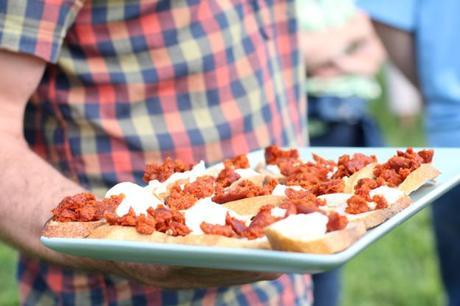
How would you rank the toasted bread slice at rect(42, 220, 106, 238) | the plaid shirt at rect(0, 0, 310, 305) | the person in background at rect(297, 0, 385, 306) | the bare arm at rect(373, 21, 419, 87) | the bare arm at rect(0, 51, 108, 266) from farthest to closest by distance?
1. the person in background at rect(297, 0, 385, 306)
2. the bare arm at rect(373, 21, 419, 87)
3. the plaid shirt at rect(0, 0, 310, 305)
4. the bare arm at rect(0, 51, 108, 266)
5. the toasted bread slice at rect(42, 220, 106, 238)

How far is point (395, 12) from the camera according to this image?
3.29 metres

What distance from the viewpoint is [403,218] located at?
1.53 meters

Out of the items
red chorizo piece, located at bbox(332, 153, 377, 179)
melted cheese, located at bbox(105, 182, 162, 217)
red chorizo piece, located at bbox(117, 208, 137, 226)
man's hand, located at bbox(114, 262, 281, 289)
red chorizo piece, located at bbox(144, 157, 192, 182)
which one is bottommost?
man's hand, located at bbox(114, 262, 281, 289)

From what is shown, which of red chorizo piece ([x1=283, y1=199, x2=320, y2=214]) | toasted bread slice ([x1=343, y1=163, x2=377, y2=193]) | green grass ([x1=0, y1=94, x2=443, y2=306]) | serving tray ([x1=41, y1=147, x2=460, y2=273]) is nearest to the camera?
serving tray ([x1=41, y1=147, x2=460, y2=273])

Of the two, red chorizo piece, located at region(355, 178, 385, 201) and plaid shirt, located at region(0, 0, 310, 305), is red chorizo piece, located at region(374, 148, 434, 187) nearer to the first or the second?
red chorizo piece, located at region(355, 178, 385, 201)

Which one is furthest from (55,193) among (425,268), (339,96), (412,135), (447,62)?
(412,135)

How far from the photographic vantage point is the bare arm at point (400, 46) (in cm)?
337

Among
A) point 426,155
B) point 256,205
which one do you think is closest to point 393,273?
point 426,155

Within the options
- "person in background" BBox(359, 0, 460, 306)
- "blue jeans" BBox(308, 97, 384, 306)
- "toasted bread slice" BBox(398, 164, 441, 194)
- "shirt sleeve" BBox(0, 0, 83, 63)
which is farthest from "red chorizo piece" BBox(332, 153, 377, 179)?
"blue jeans" BBox(308, 97, 384, 306)

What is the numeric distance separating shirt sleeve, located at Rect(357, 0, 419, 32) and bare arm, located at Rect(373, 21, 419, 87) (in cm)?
4

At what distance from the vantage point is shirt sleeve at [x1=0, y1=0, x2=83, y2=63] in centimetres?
198

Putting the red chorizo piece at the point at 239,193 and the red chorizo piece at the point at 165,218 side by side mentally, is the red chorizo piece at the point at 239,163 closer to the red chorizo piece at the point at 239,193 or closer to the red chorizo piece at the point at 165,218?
the red chorizo piece at the point at 239,193

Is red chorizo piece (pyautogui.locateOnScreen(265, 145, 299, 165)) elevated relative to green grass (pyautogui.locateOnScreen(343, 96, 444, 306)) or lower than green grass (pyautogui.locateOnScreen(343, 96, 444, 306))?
elevated

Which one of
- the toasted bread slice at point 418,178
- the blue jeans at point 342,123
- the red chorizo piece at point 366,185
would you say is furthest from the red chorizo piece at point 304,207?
the blue jeans at point 342,123
